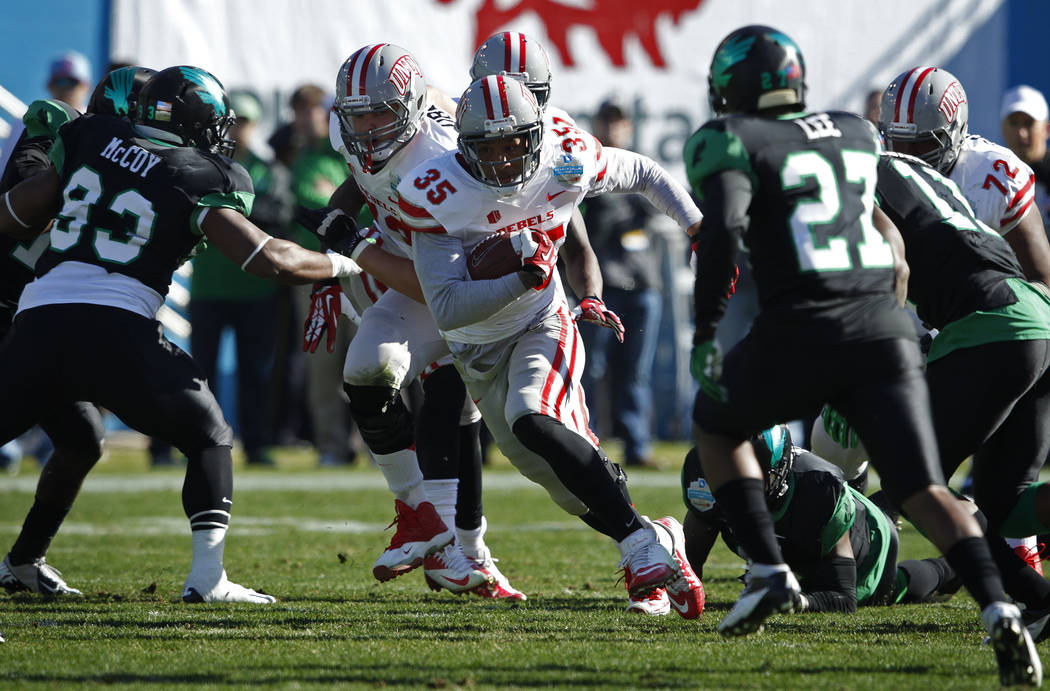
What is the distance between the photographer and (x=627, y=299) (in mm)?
9164

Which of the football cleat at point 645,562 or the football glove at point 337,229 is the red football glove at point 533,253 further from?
the football cleat at point 645,562

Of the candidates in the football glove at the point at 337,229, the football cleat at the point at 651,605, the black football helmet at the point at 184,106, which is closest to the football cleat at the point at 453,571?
the football cleat at the point at 651,605

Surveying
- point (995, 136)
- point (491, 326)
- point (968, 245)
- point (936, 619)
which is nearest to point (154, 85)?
point (491, 326)

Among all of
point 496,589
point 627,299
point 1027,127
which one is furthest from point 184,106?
point 627,299

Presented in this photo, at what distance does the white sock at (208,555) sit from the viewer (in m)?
4.28

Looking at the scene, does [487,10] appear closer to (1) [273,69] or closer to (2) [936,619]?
(1) [273,69]

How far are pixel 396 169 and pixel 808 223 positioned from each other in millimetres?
1786

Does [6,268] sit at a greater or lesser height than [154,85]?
lesser

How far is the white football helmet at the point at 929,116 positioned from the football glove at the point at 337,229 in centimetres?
179

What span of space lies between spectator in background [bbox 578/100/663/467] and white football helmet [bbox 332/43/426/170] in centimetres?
439

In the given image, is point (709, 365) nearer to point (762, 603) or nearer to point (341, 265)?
point (762, 603)

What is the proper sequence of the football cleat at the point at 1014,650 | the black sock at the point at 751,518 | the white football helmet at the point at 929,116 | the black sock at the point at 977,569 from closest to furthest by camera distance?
the football cleat at the point at 1014,650, the black sock at the point at 977,569, the black sock at the point at 751,518, the white football helmet at the point at 929,116

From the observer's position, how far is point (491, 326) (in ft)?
14.2

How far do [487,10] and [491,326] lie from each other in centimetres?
841
